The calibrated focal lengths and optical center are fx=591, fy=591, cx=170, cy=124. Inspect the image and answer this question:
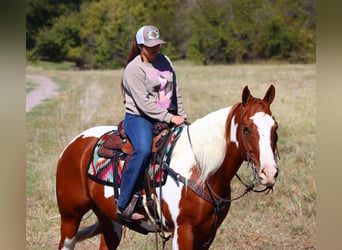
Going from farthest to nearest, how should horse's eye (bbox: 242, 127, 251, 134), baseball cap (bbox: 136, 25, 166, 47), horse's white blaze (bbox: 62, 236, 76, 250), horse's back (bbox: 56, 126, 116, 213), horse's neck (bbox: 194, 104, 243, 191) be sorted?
horse's white blaze (bbox: 62, 236, 76, 250)
horse's back (bbox: 56, 126, 116, 213)
baseball cap (bbox: 136, 25, 166, 47)
horse's neck (bbox: 194, 104, 243, 191)
horse's eye (bbox: 242, 127, 251, 134)

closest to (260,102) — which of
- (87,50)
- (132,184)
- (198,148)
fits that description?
(198,148)

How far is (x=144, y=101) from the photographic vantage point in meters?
3.12

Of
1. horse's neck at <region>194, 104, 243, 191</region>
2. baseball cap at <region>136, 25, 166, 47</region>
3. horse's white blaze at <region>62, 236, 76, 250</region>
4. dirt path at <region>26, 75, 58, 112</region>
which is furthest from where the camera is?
dirt path at <region>26, 75, 58, 112</region>

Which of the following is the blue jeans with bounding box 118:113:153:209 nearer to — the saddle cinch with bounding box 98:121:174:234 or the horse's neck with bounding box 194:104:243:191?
the saddle cinch with bounding box 98:121:174:234

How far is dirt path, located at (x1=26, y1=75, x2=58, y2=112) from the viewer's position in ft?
20.0

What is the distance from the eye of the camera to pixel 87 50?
306 inches

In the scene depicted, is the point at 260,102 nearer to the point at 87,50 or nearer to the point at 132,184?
the point at 132,184

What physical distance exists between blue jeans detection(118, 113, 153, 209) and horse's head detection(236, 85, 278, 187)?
20.9 inches

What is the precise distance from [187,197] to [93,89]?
14.6ft

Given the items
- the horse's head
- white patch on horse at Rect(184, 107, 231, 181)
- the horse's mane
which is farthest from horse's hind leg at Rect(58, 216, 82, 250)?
the horse's head

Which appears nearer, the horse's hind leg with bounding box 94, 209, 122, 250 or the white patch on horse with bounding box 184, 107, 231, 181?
the white patch on horse with bounding box 184, 107, 231, 181

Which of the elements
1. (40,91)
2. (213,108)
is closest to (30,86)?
(40,91)

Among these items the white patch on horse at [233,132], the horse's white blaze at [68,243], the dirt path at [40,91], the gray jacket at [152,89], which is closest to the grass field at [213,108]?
the dirt path at [40,91]

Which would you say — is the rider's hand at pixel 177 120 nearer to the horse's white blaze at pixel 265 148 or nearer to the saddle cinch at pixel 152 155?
the saddle cinch at pixel 152 155
